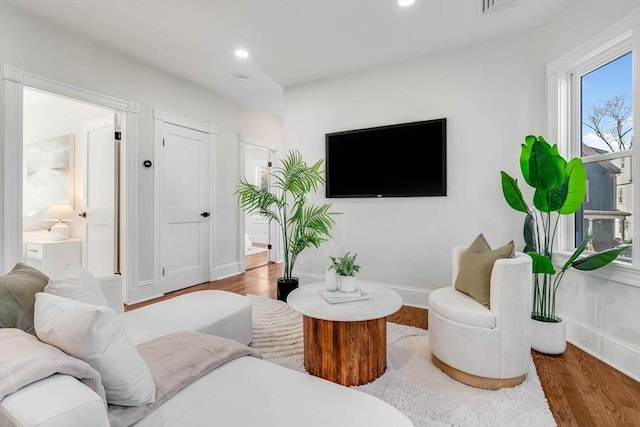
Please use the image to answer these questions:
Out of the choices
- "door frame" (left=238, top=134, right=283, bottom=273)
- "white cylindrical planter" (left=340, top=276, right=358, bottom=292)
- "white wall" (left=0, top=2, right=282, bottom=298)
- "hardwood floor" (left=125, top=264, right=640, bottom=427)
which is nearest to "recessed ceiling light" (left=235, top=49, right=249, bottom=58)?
"white wall" (left=0, top=2, right=282, bottom=298)

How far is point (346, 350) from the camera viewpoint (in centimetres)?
182

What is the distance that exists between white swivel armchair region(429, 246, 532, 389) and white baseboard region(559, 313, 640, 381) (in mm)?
785

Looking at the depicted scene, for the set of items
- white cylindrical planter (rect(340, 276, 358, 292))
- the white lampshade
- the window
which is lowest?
white cylindrical planter (rect(340, 276, 358, 292))

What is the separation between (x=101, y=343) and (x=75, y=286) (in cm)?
55

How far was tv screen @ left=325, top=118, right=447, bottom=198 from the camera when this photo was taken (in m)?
3.24

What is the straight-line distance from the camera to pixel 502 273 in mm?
1823

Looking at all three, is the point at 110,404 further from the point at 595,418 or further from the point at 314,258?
the point at 314,258

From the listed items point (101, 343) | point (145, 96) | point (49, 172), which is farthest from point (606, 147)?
point (49, 172)

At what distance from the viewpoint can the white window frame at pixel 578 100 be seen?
2027mm

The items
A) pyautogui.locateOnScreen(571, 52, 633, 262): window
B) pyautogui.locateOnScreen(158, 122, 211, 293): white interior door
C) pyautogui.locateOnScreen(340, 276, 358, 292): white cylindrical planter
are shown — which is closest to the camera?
pyautogui.locateOnScreen(340, 276, 358, 292): white cylindrical planter

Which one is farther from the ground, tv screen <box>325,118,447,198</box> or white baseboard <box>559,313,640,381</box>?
tv screen <box>325,118,447,198</box>

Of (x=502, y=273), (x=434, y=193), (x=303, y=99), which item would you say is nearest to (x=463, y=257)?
(x=502, y=273)

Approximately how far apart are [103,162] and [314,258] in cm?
278

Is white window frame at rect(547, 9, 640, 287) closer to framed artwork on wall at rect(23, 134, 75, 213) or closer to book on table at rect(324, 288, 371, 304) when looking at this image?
book on table at rect(324, 288, 371, 304)
